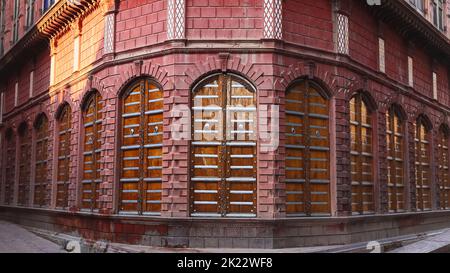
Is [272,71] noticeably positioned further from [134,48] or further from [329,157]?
[134,48]

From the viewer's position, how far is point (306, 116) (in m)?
14.2

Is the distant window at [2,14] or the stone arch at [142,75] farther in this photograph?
the distant window at [2,14]

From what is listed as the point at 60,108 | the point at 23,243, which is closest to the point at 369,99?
the point at 60,108

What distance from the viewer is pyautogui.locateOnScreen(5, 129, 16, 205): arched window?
25281mm

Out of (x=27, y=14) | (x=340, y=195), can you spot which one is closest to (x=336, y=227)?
(x=340, y=195)

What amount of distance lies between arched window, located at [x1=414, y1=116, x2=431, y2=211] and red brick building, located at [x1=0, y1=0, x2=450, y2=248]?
7.98 feet

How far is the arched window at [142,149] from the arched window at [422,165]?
11.6 metres

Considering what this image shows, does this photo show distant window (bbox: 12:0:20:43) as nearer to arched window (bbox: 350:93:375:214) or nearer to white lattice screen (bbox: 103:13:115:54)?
white lattice screen (bbox: 103:13:115:54)

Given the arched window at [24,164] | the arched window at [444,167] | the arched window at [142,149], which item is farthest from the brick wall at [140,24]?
the arched window at [444,167]

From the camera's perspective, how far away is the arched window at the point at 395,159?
18.2m

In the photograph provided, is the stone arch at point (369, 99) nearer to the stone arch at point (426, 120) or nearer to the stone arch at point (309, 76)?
the stone arch at point (309, 76)

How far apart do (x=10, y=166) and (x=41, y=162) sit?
5.57m

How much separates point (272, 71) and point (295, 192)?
3.27m

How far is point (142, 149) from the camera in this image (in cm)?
1409
